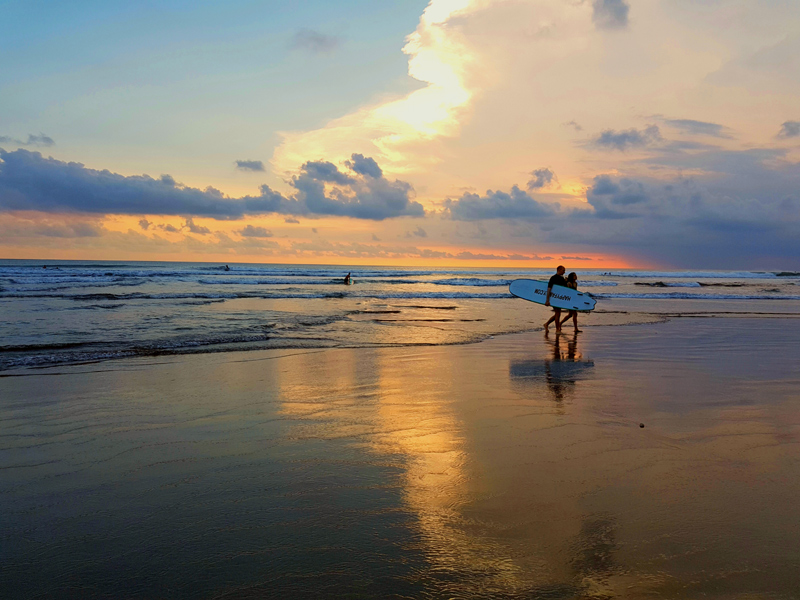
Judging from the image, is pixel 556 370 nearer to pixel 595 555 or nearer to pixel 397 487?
pixel 397 487

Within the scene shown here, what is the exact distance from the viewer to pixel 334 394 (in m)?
7.46

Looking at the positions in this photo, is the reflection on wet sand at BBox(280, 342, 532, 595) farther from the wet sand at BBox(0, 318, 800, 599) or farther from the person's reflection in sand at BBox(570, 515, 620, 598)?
the person's reflection in sand at BBox(570, 515, 620, 598)

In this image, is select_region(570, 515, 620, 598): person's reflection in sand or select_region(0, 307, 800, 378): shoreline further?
select_region(0, 307, 800, 378): shoreline

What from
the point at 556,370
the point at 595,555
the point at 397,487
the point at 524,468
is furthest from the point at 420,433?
the point at 556,370

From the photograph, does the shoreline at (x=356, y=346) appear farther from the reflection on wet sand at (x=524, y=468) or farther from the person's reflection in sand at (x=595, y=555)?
the person's reflection in sand at (x=595, y=555)

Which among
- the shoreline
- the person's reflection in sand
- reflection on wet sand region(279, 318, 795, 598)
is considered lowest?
the person's reflection in sand

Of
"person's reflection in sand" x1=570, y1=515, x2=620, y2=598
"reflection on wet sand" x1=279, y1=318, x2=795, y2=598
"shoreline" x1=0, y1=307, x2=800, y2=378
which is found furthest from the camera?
"shoreline" x1=0, y1=307, x2=800, y2=378

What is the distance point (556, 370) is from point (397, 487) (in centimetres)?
611

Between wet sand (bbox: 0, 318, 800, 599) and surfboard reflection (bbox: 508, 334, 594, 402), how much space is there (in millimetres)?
151

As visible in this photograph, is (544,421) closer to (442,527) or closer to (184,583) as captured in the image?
(442,527)

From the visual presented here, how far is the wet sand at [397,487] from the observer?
3033 mm

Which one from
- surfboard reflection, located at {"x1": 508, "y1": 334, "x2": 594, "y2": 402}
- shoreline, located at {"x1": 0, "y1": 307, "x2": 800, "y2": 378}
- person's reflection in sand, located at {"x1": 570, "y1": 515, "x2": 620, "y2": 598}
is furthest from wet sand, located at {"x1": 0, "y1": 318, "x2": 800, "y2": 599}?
shoreline, located at {"x1": 0, "y1": 307, "x2": 800, "y2": 378}

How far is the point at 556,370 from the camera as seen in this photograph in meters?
9.55

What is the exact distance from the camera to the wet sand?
9.95ft
